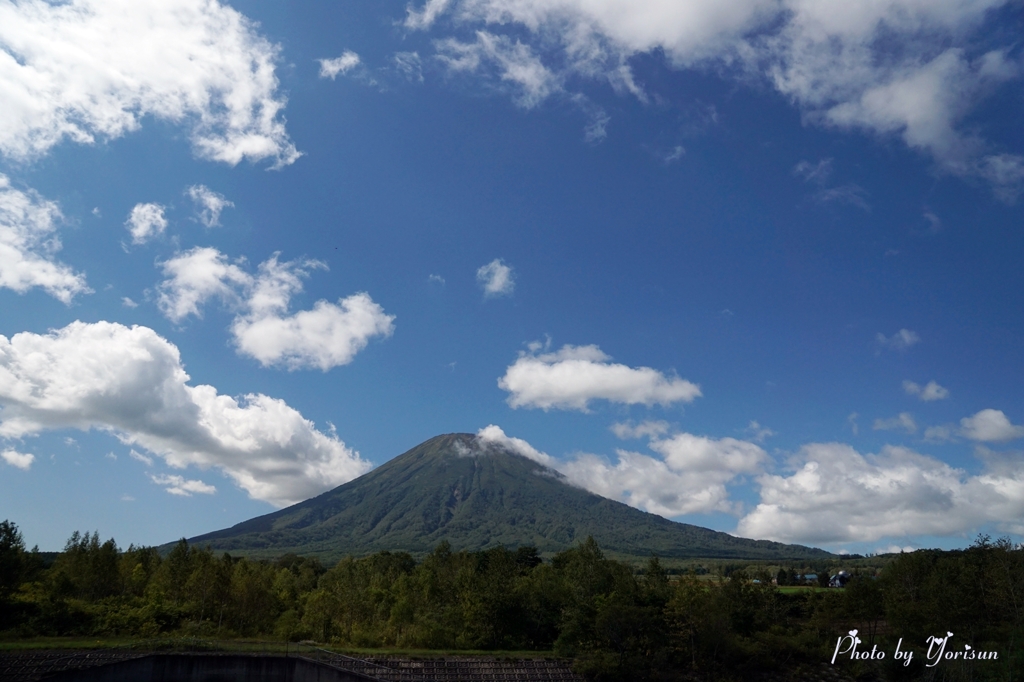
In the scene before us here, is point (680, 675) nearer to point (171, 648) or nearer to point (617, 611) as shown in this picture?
point (617, 611)

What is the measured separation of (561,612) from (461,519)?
385ft

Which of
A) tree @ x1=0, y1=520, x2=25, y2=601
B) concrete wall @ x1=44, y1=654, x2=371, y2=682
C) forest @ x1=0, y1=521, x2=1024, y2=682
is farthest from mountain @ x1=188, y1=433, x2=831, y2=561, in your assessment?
concrete wall @ x1=44, y1=654, x2=371, y2=682

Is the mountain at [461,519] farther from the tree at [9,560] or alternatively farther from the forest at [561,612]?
the tree at [9,560]

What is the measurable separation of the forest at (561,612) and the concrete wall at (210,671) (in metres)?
5.70

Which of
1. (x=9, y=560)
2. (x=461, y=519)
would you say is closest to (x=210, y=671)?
(x=9, y=560)

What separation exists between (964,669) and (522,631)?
2176 centimetres

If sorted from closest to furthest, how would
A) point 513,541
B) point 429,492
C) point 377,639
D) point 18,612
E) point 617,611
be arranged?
point 18,612 → point 617,611 → point 377,639 → point 513,541 → point 429,492

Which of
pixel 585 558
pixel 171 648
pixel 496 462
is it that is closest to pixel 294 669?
pixel 171 648

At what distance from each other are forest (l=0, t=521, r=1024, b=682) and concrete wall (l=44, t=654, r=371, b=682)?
225 inches

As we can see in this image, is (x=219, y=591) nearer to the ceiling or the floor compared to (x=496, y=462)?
nearer to the floor

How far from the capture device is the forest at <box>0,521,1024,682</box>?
32250mm

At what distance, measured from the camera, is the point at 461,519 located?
150 metres

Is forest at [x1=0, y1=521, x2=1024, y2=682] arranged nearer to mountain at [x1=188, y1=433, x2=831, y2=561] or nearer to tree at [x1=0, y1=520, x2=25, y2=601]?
tree at [x1=0, y1=520, x2=25, y2=601]

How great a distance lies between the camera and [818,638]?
40438 mm
